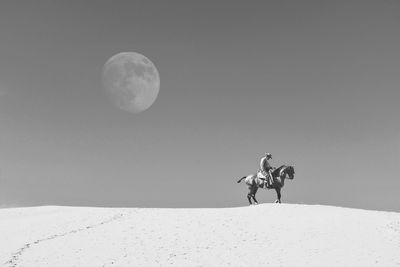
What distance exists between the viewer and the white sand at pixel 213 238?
69.1 feet

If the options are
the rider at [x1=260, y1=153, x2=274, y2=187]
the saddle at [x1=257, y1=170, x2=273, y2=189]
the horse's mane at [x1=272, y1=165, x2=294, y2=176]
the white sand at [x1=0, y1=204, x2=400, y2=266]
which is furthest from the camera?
the saddle at [x1=257, y1=170, x2=273, y2=189]

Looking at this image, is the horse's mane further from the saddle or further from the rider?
the saddle

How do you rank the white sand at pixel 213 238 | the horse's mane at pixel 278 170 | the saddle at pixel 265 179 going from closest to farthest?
the white sand at pixel 213 238, the horse's mane at pixel 278 170, the saddle at pixel 265 179

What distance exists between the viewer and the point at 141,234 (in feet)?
83.0

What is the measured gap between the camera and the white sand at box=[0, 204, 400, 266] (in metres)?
21.0

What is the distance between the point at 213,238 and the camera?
23797 millimetres

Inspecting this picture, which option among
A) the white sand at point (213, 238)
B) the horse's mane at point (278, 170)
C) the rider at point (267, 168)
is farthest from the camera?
the rider at point (267, 168)

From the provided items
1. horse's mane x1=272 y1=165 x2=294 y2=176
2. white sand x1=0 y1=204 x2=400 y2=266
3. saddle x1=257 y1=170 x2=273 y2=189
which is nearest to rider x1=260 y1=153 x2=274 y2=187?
saddle x1=257 y1=170 x2=273 y2=189

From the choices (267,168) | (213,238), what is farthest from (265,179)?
(213,238)

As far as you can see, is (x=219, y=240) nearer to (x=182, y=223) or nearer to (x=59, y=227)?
(x=182, y=223)

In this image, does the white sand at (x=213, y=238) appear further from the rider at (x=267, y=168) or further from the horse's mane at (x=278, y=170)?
the horse's mane at (x=278, y=170)

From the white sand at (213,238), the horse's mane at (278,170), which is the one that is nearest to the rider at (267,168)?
the horse's mane at (278,170)

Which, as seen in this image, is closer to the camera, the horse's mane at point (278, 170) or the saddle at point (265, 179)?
the horse's mane at point (278, 170)

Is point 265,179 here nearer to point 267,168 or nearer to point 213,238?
point 267,168
